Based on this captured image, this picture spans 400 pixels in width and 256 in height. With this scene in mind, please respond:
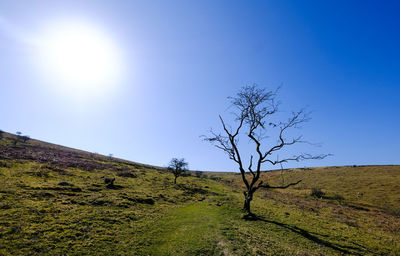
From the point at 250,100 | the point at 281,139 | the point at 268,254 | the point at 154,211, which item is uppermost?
the point at 250,100

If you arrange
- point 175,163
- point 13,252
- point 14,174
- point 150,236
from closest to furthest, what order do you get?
point 13,252 → point 150,236 → point 14,174 → point 175,163

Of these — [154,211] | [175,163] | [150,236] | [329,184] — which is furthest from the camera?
[329,184]

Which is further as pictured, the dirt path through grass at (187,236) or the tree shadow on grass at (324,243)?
the tree shadow on grass at (324,243)

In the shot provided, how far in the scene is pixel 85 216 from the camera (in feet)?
51.8

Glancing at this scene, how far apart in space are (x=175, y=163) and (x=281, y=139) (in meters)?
46.1

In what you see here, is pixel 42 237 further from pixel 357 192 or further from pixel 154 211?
pixel 357 192

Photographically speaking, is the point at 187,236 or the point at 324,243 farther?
the point at 324,243

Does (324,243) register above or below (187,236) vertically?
above

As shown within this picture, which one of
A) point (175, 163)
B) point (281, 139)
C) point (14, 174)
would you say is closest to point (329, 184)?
point (175, 163)

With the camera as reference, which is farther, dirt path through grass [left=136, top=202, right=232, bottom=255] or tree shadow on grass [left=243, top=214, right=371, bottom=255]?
tree shadow on grass [left=243, top=214, right=371, bottom=255]

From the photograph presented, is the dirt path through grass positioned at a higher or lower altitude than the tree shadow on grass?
lower

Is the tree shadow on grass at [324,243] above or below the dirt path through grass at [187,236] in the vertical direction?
above

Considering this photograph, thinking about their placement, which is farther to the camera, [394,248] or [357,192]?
[357,192]

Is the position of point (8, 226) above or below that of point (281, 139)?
below
